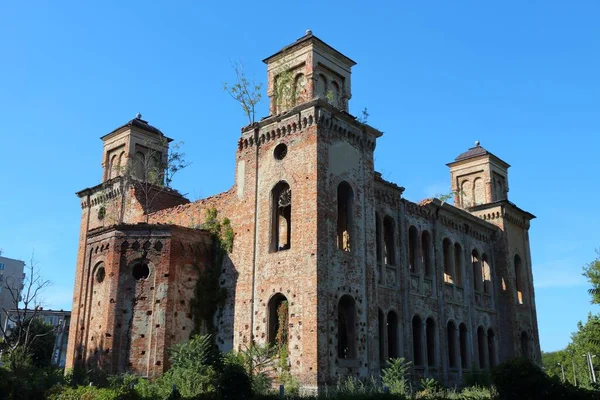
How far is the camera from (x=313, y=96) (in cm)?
2430

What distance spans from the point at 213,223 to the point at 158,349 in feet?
19.1

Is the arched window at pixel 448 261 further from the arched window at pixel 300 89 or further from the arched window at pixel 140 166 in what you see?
the arched window at pixel 140 166

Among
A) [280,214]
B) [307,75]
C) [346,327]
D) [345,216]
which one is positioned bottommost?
[346,327]

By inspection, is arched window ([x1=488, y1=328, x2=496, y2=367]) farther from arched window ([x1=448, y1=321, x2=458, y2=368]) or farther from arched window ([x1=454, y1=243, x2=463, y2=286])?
arched window ([x1=448, y1=321, x2=458, y2=368])

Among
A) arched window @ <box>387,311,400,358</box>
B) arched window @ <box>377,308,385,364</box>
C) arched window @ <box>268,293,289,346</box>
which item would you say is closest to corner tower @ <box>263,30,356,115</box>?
arched window @ <box>268,293,289,346</box>

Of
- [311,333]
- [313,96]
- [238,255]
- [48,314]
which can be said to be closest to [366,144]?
[313,96]

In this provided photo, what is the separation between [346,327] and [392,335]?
4020 mm

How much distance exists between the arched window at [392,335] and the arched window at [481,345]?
7641mm

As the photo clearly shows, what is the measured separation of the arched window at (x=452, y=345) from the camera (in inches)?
1139

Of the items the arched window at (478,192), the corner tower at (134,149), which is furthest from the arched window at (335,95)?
the arched window at (478,192)

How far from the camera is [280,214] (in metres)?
24.9

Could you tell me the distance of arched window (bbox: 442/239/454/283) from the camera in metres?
30.2

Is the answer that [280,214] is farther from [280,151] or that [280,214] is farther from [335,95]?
[335,95]

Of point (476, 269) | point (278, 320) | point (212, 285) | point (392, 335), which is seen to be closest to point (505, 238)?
point (476, 269)
